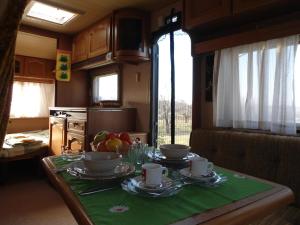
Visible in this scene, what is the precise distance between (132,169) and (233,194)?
17.5 inches

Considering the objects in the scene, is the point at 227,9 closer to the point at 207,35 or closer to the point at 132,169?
the point at 207,35

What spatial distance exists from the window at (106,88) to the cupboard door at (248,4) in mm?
2082

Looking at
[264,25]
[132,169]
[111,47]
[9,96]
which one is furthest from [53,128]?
[264,25]

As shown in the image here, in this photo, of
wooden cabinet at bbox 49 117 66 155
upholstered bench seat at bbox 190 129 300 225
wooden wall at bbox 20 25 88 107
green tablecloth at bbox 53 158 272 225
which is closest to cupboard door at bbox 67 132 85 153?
wooden cabinet at bbox 49 117 66 155

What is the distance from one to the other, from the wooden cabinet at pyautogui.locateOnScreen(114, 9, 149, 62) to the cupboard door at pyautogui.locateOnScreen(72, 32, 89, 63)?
857 mm

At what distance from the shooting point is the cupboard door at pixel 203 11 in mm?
1668

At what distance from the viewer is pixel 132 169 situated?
1.05 m

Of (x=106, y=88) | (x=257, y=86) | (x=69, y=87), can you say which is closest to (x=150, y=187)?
(x=257, y=86)

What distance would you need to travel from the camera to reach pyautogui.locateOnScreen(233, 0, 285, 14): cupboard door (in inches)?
57.0

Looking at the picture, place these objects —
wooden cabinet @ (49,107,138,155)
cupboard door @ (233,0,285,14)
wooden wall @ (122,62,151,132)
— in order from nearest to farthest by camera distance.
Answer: cupboard door @ (233,0,285,14)
wooden cabinet @ (49,107,138,155)
wooden wall @ (122,62,151,132)

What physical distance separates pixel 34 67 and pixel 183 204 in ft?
14.2

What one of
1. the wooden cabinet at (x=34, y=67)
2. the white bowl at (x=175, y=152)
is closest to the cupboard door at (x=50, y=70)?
the wooden cabinet at (x=34, y=67)

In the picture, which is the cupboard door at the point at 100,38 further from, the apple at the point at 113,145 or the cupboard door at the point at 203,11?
the apple at the point at 113,145

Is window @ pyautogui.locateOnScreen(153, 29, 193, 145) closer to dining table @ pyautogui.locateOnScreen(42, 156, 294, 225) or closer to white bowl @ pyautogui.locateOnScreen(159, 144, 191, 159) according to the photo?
white bowl @ pyautogui.locateOnScreen(159, 144, 191, 159)
